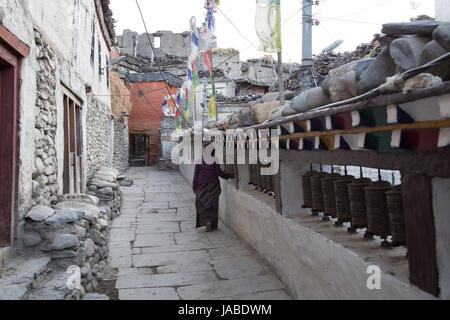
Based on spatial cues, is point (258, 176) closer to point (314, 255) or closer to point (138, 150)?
point (314, 255)

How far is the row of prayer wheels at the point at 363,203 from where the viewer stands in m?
2.50

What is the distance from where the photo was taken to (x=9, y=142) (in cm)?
361

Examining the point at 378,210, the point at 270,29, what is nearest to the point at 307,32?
the point at 270,29

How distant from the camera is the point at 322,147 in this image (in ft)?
10.2

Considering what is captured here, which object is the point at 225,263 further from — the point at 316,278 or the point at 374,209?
the point at 374,209

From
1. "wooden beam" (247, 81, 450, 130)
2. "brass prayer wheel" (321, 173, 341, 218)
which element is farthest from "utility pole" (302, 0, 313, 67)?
"wooden beam" (247, 81, 450, 130)

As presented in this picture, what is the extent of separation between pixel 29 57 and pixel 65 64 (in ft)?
6.87

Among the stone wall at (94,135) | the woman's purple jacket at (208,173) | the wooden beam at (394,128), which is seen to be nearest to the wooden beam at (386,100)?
the wooden beam at (394,128)

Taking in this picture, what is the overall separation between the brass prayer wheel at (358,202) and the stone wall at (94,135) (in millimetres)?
6609

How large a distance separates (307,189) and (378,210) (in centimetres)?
129

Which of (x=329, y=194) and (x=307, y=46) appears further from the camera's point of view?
(x=307, y=46)

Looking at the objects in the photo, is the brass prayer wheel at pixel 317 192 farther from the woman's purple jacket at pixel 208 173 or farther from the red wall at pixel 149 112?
the red wall at pixel 149 112

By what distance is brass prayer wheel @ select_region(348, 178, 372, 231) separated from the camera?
302 cm
